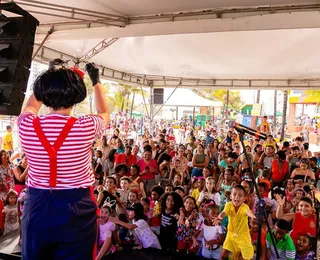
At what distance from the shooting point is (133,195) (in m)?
3.93

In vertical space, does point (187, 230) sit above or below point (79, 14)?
below

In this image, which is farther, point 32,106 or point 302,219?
point 302,219

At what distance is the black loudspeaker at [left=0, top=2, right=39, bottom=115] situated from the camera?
2.00 metres

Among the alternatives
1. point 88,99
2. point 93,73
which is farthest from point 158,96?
point 93,73

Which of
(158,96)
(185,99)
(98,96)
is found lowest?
(98,96)

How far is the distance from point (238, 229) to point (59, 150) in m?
2.38

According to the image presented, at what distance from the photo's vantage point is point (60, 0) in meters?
3.90

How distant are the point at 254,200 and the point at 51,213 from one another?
3.45 m

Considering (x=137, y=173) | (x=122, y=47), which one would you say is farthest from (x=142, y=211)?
(x=122, y=47)

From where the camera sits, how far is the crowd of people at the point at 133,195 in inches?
44.7

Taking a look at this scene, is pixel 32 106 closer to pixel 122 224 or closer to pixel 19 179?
pixel 122 224

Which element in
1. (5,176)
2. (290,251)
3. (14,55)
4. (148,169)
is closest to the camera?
(14,55)

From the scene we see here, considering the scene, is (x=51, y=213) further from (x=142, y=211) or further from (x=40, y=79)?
(x=142, y=211)

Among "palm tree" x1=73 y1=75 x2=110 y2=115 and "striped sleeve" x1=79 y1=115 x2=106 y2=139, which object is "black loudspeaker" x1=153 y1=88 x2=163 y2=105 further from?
"striped sleeve" x1=79 y1=115 x2=106 y2=139
